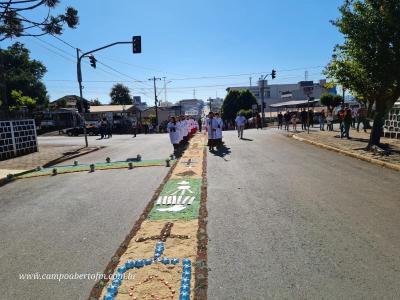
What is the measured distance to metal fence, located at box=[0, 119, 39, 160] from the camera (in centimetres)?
1783

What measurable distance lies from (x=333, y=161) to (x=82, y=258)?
982 centimetres

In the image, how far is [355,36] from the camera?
45.6 ft

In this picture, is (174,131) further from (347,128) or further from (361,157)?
(347,128)

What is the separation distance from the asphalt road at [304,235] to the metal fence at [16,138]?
12360mm

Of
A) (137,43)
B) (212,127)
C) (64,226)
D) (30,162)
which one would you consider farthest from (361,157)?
(137,43)

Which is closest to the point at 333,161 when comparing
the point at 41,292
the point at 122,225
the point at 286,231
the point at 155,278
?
the point at 286,231

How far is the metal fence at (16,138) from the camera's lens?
58.5ft

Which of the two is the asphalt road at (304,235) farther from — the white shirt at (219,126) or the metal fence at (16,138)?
the metal fence at (16,138)

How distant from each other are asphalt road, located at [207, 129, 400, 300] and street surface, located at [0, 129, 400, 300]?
0.05ft

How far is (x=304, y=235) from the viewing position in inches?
216

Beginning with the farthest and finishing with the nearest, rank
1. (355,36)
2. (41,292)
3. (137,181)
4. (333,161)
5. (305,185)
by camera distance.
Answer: (355,36) → (333,161) → (137,181) → (305,185) → (41,292)

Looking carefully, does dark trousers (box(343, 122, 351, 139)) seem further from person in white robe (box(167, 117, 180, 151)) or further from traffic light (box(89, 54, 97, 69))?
traffic light (box(89, 54, 97, 69))

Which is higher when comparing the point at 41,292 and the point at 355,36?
the point at 355,36

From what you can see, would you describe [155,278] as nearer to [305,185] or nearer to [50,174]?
[305,185]
